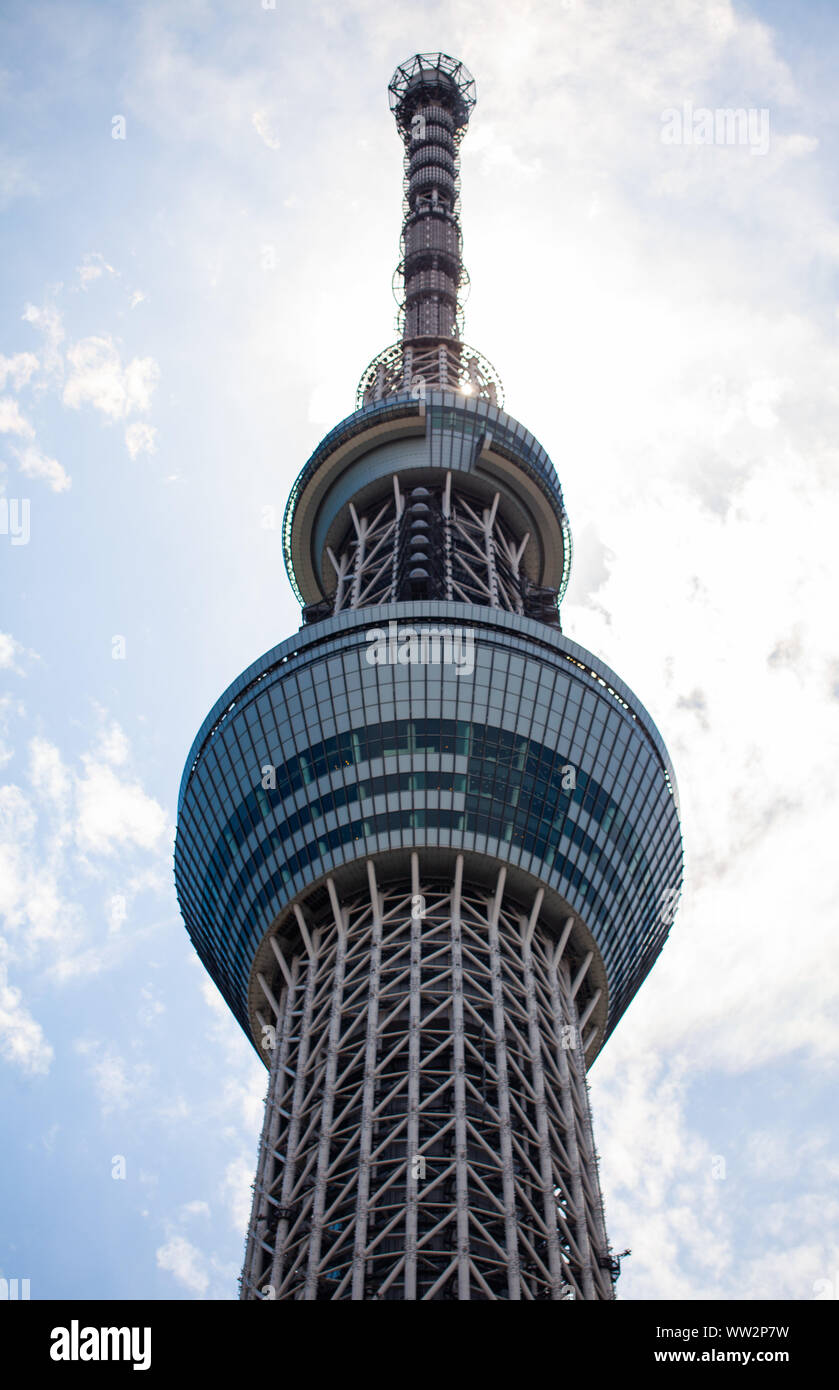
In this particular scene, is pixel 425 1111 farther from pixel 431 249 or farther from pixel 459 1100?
pixel 431 249

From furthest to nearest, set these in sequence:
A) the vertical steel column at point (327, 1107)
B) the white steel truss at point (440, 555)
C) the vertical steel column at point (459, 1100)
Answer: the white steel truss at point (440, 555) → the vertical steel column at point (327, 1107) → the vertical steel column at point (459, 1100)

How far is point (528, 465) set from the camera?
93438 millimetres

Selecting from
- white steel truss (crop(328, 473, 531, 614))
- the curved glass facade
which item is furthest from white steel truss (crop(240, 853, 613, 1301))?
white steel truss (crop(328, 473, 531, 614))

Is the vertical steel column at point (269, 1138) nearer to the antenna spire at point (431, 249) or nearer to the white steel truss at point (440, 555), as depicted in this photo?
the white steel truss at point (440, 555)

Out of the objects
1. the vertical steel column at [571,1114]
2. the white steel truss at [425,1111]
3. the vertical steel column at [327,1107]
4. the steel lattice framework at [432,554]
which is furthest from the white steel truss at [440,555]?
the vertical steel column at [571,1114]

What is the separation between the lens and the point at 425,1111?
5806 centimetres

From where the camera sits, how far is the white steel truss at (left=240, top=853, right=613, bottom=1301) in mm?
52750

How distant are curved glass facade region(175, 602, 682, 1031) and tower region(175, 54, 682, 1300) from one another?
0.13m

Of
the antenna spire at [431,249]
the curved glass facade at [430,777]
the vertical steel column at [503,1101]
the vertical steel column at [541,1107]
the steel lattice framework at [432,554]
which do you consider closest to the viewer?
the vertical steel column at [503,1101]

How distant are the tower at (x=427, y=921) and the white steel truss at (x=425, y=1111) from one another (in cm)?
15

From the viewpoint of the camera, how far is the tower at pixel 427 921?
180 ft

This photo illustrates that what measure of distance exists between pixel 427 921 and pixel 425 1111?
1095 cm

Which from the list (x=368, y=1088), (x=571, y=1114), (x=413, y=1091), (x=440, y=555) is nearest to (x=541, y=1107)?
(x=571, y=1114)
